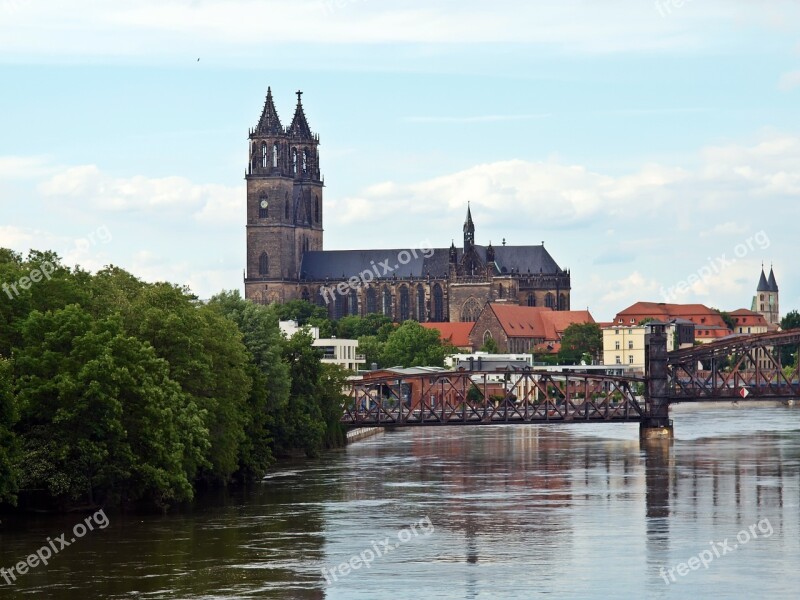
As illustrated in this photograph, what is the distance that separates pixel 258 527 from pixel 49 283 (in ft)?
46.8

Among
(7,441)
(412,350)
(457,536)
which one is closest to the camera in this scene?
(7,441)

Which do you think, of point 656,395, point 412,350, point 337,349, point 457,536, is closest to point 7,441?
point 457,536

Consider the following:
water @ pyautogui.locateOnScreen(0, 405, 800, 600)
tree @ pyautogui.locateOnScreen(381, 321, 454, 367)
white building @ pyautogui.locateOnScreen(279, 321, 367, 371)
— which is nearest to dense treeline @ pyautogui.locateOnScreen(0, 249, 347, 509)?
water @ pyautogui.locateOnScreen(0, 405, 800, 600)

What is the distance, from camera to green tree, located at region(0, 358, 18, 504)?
56.9 m

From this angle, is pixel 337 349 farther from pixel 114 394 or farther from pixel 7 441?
pixel 7 441

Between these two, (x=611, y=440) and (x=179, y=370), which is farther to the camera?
(x=611, y=440)

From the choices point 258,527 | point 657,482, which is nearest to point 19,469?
point 258,527

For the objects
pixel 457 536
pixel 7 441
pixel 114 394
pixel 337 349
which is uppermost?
pixel 337 349

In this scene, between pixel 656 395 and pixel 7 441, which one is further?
pixel 656 395

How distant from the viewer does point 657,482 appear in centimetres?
7906

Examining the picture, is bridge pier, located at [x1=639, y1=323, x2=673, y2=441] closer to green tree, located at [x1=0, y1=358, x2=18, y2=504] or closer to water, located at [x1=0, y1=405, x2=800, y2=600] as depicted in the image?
water, located at [x1=0, y1=405, x2=800, y2=600]

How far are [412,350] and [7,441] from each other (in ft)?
436

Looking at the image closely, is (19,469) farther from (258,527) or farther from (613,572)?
(613,572)

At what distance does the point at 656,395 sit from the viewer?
11831 cm
